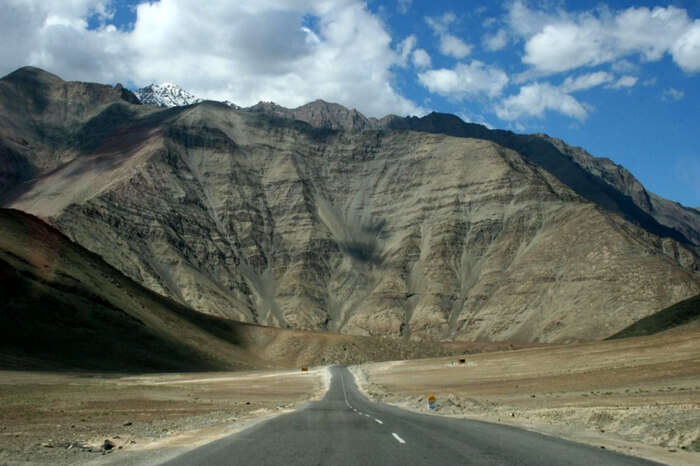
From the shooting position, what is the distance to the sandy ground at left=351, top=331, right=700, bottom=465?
1909 cm

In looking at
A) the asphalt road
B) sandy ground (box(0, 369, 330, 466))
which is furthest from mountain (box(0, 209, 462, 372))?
the asphalt road

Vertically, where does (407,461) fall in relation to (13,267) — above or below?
below

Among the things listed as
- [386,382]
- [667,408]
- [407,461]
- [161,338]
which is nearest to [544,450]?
[407,461]

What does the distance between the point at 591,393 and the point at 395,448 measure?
2844 centimetres

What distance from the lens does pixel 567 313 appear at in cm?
15238

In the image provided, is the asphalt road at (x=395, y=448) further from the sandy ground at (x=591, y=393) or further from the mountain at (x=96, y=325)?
the mountain at (x=96, y=325)

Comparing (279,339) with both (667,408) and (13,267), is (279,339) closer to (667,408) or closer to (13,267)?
(13,267)

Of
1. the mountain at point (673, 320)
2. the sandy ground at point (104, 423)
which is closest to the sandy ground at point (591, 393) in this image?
the sandy ground at point (104, 423)

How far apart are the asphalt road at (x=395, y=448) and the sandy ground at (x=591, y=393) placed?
1.59m

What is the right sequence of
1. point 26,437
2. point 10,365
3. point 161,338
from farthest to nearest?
point 161,338
point 10,365
point 26,437

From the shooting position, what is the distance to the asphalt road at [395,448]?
1434 cm

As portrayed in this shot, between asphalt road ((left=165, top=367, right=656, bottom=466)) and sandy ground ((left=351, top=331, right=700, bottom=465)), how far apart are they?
159cm

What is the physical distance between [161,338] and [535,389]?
222ft

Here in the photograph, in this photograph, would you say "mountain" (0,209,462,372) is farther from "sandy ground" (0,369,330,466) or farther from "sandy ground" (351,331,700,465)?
"sandy ground" (351,331,700,465)
